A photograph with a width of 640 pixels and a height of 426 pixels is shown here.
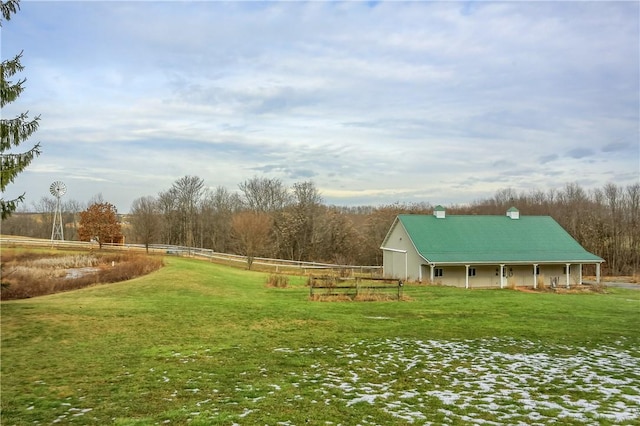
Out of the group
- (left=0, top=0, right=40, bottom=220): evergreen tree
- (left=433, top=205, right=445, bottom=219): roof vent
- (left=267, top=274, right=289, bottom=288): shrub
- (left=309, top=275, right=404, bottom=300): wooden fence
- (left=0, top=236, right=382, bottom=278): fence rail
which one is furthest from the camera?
(left=0, top=236, right=382, bottom=278): fence rail

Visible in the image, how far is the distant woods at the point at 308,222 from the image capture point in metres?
54.3

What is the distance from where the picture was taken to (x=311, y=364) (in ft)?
32.6

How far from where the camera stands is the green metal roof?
34156mm

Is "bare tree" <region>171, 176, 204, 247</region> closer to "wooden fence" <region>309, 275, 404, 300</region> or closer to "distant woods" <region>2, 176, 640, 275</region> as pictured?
"distant woods" <region>2, 176, 640, 275</region>

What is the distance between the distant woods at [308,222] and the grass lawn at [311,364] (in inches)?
1068

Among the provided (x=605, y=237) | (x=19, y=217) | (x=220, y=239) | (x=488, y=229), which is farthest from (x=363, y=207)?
(x=19, y=217)

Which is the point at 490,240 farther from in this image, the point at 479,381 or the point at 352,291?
the point at 479,381

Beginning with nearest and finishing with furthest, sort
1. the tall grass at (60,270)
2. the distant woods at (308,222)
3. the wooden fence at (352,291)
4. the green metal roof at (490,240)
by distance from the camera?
1. the wooden fence at (352,291)
2. the tall grass at (60,270)
3. the green metal roof at (490,240)
4. the distant woods at (308,222)

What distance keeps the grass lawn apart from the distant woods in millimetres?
27135

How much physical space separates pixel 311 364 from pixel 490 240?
1180 inches

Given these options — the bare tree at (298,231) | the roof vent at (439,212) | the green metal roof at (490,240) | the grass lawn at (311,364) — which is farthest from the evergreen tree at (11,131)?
the bare tree at (298,231)

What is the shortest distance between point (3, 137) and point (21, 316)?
608 centimetres

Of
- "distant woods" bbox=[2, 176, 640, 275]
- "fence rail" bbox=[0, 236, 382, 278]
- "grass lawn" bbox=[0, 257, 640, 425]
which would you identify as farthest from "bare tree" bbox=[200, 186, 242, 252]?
"grass lawn" bbox=[0, 257, 640, 425]

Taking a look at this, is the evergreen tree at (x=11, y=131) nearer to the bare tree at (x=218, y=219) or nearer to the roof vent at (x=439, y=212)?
the roof vent at (x=439, y=212)
